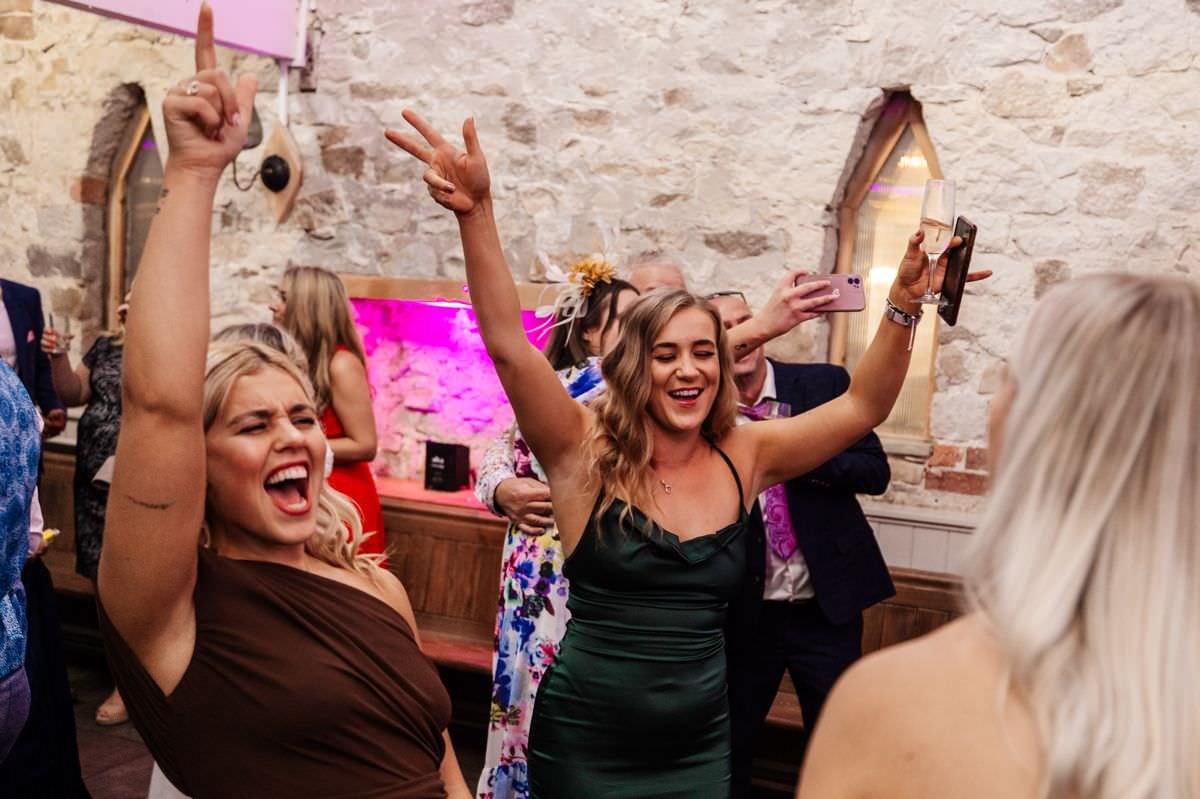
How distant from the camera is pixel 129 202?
6176 millimetres

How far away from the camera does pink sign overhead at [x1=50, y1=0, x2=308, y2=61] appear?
4.46 meters

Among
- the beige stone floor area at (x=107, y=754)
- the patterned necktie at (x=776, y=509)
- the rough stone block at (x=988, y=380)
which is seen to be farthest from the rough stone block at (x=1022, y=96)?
the beige stone floor area at (x=107, y=754)

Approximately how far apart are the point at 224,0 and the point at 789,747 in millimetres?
3756

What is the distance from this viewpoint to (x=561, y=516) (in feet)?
8.28

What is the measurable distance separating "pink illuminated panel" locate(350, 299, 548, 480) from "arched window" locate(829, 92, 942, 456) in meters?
1.41

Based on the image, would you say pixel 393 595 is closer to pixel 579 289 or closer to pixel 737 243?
pixel 579 289

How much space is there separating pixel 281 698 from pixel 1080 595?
3.10ft

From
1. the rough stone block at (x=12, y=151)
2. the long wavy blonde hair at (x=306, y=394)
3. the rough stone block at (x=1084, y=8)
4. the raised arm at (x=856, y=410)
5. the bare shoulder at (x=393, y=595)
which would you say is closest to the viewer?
the long wavy blonde hair at (x=306, y=394)

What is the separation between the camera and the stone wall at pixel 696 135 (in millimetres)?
4129

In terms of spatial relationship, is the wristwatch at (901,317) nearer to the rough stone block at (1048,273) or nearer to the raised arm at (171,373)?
the raised arm at (171,373)

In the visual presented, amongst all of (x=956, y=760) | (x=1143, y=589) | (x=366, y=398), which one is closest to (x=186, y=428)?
(x=956, y=760)

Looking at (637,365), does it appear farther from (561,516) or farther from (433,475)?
(433,475)

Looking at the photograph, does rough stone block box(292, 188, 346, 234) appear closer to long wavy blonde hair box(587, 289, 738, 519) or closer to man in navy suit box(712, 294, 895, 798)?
man in navy suit box(712, 294, 895, 798)

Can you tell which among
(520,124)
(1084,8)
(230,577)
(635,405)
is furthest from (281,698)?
(520,124)
